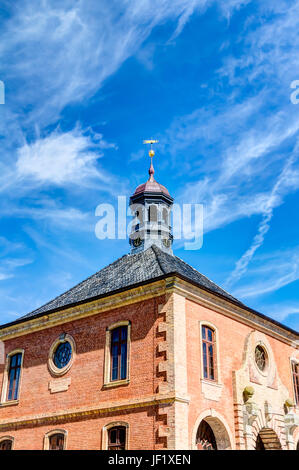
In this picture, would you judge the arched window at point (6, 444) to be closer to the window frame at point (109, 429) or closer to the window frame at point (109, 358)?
the window frame at point (109, 429)

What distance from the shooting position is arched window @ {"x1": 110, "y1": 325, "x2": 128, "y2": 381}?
734 inches

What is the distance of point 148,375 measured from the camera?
58.1 ft

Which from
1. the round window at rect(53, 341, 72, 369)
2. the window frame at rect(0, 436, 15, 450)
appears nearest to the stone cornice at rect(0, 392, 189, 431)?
the window frame at rect(0, 436, 15, 450)

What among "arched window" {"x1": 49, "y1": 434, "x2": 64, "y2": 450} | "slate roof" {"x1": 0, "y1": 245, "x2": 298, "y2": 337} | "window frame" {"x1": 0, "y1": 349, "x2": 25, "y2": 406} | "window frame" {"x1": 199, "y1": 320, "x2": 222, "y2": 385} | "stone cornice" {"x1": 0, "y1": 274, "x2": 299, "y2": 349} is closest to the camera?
"window frame" {"x1": 199, "y1": 320, "x2": 222, "y2": 385}

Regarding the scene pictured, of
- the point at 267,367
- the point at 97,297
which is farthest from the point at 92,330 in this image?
the point at 267,367

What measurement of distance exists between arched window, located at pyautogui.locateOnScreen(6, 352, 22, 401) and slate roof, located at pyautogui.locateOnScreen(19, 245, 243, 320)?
1.84 meters

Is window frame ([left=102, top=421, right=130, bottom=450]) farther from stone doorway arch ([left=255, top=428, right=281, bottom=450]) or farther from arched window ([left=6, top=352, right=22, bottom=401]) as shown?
stone doorway arch ([left=255, top=428, right=281, bottom=450])

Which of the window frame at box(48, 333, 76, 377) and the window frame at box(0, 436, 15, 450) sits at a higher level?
the window frame at box(48, 333, 76, 377)

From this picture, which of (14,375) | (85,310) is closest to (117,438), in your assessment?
(85,310)

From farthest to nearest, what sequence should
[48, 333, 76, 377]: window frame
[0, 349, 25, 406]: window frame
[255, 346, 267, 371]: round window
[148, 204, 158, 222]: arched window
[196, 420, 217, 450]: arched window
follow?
[148, 204, 158, 222]: arched window, [0, 349, 25, 406]: window frame, [255, 346, 267, 371]: round window, [48, 333, 76, 377]: window frame, [196, 420, 217, 450]: arched window

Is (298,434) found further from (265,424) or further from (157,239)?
(157,239)

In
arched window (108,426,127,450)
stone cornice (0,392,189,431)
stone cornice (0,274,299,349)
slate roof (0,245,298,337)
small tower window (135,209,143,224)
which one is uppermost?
small tower window (135,209,143,224)

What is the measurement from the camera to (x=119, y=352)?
19.0 metres

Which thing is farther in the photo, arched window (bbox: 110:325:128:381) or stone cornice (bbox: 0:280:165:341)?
stone cornice (bbox: 0:280:165:341)
